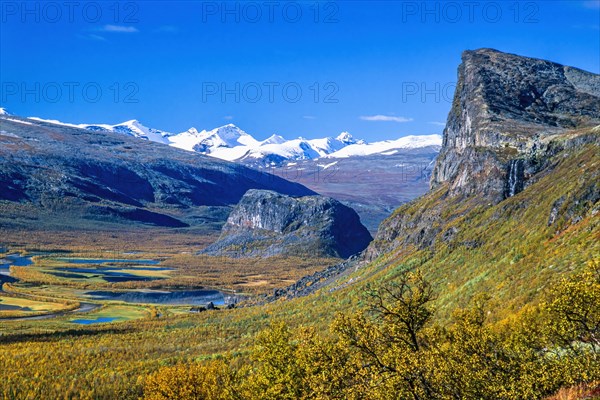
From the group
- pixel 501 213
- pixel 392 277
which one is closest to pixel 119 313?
pixel 392 277

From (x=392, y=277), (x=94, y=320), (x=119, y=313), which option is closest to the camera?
(x=392, y=277)

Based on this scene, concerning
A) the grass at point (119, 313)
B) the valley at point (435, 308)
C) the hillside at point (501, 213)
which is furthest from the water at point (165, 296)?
the hillside at point (501, 213)

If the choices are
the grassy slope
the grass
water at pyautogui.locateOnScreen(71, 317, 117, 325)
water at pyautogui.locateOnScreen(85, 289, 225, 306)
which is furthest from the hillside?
water at pyautogui.locateOnScreen(85, 289, 225, 306)

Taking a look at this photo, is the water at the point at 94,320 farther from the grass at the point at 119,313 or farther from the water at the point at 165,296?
the water at the point at 165,296

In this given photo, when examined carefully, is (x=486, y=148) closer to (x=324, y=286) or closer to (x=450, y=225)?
(x=450, y=225)

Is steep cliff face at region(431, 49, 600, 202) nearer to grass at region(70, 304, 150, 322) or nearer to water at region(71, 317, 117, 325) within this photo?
grass at region(70, 304, 150, 322)

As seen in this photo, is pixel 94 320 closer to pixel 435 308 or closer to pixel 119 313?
pixel 119 313
